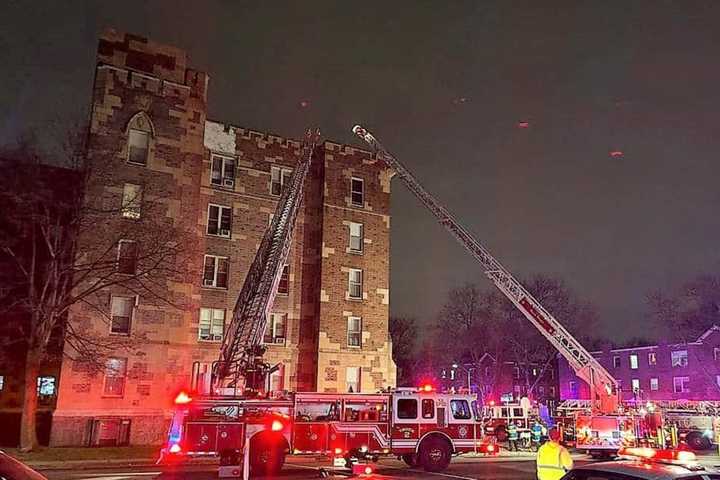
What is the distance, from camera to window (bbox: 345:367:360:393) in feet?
105

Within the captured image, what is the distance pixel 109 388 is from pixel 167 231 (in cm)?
646

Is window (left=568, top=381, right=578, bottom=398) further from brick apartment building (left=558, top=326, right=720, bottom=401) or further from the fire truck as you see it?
the fire truck

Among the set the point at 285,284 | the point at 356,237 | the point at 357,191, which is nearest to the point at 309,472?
the point at 285,284

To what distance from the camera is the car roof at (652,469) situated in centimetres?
606

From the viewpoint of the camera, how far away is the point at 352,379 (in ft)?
106

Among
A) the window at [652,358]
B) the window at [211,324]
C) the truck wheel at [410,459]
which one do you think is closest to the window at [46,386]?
the window at [211,324]

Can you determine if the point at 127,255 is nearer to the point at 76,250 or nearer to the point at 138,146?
the point at 76,250

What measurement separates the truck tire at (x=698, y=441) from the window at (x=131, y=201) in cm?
2744

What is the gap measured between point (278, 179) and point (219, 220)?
141 inches

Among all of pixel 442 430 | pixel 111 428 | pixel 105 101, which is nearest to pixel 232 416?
pixel 442 430

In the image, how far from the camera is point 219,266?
30641mm

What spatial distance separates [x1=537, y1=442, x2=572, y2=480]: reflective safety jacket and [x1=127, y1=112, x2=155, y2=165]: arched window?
22.0m

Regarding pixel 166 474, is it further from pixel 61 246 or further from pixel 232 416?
pixel 61 246

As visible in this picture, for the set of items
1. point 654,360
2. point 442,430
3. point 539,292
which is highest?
point 539,292
